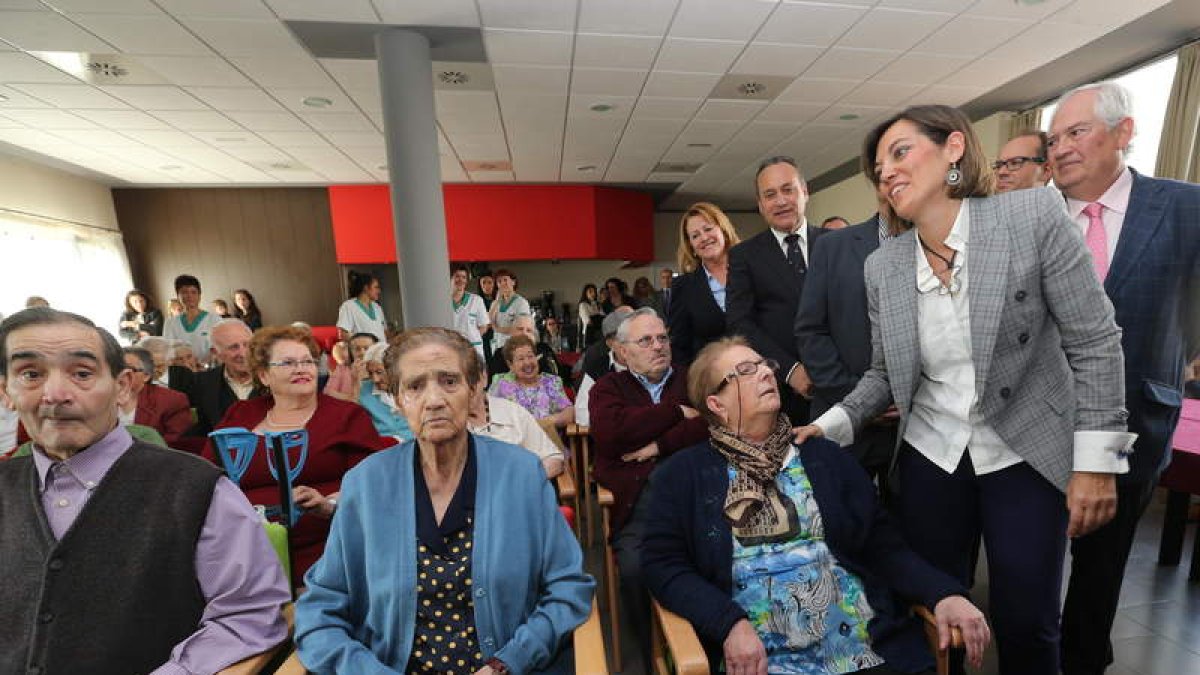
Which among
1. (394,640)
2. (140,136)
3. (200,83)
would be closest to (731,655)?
(394,640)

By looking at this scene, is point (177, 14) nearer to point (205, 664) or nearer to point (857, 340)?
point (205, 664)

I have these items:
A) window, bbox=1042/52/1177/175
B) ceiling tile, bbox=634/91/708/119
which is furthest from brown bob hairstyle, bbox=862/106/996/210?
window, bbox=1042/52/1177/175

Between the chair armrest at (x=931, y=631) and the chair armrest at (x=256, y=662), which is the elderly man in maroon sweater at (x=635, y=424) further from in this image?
the chair armrest at (x=256, y=662)

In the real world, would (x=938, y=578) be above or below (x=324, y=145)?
below

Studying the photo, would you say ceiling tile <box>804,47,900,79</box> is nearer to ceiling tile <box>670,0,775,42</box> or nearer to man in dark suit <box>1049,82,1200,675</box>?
ceiling tile <box>670,0,775,42</box>

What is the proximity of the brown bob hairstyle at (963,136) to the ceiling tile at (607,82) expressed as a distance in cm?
354

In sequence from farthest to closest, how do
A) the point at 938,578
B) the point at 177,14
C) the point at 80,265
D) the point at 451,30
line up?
the point at 80,265
the point at 451,30
the point at 177,14
the point at 938,578

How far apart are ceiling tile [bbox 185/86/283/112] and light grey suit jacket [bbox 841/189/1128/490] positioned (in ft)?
17.4

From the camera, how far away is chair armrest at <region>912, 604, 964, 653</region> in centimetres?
107

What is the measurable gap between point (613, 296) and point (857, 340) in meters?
5.30

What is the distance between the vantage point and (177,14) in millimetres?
3186

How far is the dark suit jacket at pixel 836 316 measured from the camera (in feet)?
5.16

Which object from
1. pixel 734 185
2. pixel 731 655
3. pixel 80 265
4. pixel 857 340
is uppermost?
pixel 734 185

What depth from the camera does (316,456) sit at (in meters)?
1.77
